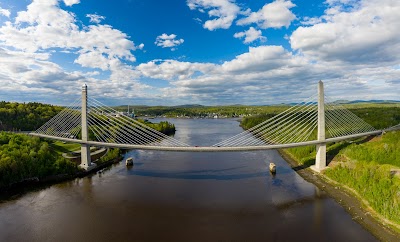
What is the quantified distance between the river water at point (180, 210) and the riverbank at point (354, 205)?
672 mm

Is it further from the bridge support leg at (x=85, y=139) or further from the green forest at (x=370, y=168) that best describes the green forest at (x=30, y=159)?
the green forest at (x=370, y=168)

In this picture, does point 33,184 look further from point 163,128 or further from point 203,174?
point 163,128

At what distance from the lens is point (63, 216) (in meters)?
19.6

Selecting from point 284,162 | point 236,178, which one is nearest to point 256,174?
point 236,178

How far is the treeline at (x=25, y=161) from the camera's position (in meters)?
25.2

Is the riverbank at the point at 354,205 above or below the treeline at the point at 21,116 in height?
below

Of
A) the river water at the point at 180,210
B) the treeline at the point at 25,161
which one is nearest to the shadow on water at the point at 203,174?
the river water at the point at 180,210

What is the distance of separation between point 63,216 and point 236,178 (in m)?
17.6

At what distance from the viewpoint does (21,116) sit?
53.8 metres

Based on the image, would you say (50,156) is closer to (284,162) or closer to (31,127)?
(31,127)

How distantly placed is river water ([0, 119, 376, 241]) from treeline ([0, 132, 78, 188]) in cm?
265

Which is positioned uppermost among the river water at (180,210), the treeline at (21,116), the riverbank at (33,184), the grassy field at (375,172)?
the treeline at (21,116)

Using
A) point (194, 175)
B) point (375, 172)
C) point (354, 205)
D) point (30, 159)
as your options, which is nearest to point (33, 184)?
point (30, 159)

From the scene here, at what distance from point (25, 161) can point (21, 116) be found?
110 feet
